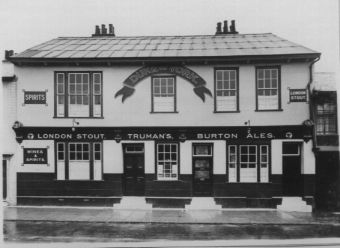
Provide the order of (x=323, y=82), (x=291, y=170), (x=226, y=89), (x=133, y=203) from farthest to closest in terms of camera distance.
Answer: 1. (x=133, y=203)
2. (x=291, y=170)
3. (x=226, y=89)
4. (x=323, y=82)

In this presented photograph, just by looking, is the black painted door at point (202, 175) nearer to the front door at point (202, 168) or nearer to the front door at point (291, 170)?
the front door at point (202, 168)

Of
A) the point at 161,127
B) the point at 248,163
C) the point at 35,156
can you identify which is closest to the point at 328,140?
the point at 248,163

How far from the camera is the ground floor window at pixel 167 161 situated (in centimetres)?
1537

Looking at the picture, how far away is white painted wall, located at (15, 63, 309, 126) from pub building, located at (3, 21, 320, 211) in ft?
0.12

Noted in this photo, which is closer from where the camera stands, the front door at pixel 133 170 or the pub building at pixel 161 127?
the pub building at pixel 161 127

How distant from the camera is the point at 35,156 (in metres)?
15.2

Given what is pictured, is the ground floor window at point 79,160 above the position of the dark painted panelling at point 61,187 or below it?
above

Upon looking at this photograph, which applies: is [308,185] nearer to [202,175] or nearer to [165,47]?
[202,175]

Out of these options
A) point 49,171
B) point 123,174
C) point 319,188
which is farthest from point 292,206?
point 49,171

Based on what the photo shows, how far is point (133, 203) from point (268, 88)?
21.8 ft

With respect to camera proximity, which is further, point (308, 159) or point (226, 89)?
point (226, 89)

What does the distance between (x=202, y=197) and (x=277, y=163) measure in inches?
121

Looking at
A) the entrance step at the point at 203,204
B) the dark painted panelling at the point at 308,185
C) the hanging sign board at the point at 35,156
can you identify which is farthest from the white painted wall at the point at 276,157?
the hanging sign board at the point at 35,156

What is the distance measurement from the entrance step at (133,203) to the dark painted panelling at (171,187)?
Answer: 1.22ft
